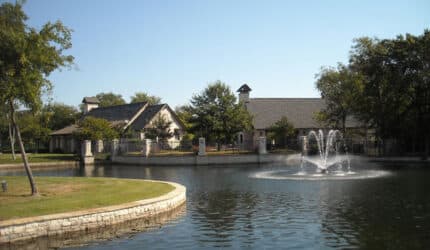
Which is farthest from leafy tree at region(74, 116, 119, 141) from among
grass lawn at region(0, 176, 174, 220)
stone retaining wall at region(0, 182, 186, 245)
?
stone retaining wall at region(0, 182, 186, 245)

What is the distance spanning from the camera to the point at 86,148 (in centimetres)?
5634

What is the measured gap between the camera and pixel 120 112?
75812mm

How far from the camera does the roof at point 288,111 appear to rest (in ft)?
226

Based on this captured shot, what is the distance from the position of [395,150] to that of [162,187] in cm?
3905

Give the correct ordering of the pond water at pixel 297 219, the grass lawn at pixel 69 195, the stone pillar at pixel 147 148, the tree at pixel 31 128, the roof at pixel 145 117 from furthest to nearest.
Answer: the roof at pixel 145 117
the tree at pixel 31 128
the stone pillar at pixel 147 148
the grass lawn at pixel 69 195
the pond water at pixel 297 219

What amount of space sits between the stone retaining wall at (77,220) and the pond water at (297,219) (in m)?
1.13

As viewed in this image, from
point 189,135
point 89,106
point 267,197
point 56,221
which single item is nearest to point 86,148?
point 189,135

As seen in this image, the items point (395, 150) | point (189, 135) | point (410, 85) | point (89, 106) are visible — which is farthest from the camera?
point (89, 106)

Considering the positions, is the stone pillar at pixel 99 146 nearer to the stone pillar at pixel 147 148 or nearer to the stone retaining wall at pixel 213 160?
the stone pillar at pixel 147 148

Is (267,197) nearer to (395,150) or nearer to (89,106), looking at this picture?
(395,150)

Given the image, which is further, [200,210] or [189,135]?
[189,135]

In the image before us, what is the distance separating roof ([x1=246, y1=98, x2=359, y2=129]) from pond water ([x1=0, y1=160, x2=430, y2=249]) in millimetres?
43114

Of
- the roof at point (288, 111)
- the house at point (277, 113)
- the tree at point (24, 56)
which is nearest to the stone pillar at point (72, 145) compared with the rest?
the house at point (277, 113)

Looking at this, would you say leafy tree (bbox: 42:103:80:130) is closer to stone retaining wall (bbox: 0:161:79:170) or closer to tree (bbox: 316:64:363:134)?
stone retaining wall (bbox: 0:161:79:170)
